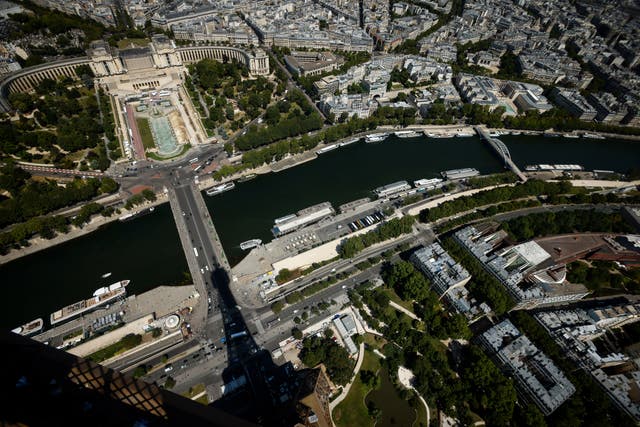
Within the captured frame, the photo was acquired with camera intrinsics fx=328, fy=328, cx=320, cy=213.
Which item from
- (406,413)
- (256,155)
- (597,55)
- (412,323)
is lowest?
(406,413)

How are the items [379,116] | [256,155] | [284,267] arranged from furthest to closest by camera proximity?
[379,116]
[256,155]
[284,267]

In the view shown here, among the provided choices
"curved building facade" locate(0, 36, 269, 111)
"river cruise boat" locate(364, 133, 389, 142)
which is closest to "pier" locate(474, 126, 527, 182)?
"river cruise boat" locate(364, 133, 389, 142)

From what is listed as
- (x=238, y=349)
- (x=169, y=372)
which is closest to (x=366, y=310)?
(x=238, y=349)

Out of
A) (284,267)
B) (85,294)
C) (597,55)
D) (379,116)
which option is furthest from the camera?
(597,55)

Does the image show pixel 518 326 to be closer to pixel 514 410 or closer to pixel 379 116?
pixel 514 410

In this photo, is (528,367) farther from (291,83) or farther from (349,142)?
(291,83)

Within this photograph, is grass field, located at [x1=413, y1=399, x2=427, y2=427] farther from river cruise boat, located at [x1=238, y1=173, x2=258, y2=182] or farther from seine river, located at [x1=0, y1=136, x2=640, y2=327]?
river cruise boat, located at [x1=238, y1=173, x2=258, y2=182]
